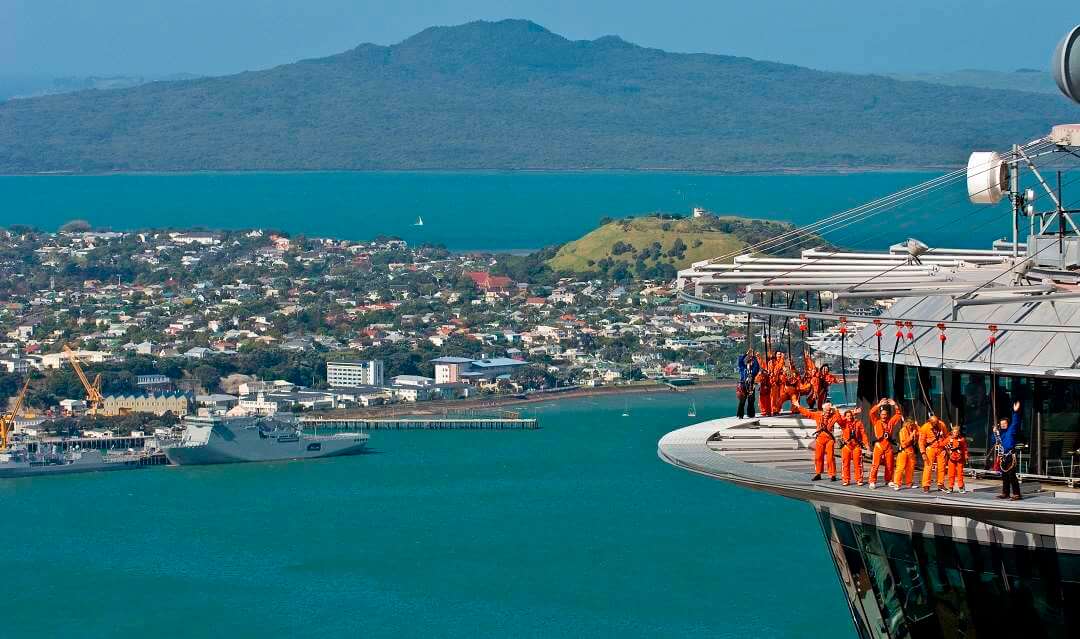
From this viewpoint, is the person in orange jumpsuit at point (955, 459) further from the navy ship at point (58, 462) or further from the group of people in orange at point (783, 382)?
the navy ship at point (58, 462)

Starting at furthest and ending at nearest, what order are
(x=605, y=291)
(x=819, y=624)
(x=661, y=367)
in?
(x=605, y=291) → (x=661, y=367) → (x=819, y=624)

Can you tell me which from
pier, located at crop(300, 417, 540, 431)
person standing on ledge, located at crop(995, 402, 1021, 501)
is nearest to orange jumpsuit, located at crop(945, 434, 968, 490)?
person standing on ledge, located at crop(995, 402, 1021, 501)

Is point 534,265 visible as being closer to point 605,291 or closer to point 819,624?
point 605,291

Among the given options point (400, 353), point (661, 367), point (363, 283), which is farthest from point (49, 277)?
point (661, 367)

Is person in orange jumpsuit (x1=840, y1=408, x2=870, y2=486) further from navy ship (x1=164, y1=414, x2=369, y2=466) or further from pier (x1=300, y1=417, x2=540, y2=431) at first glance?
pier (x1=300, y1=417, x2=540, y2=431)

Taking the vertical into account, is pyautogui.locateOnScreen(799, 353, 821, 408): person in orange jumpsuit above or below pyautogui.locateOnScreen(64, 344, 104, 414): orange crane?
above

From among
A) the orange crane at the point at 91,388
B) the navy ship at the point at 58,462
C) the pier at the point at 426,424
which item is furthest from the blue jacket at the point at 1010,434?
the orange crane at the point at 91,388
